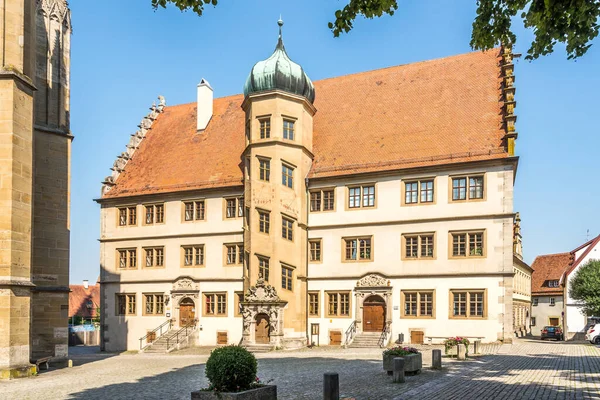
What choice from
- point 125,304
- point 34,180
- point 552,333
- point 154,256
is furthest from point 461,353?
point 125,304

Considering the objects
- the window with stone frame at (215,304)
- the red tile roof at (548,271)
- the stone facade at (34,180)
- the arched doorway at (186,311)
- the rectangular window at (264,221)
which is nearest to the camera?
the stone facade at (34,180)

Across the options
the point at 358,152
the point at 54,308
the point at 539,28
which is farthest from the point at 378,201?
the point at 539,28

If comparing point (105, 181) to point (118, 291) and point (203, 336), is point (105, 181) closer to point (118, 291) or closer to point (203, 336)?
point (118, 291)

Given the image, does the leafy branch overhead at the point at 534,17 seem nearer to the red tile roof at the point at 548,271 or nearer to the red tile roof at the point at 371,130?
the red tile roof at the point at 371,130

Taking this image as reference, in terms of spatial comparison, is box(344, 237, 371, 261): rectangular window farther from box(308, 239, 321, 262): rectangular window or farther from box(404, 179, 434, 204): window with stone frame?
box(404, 179, 434, 204): window with stone frame

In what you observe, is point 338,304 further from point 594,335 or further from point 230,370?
point 230,370

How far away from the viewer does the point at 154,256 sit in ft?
126

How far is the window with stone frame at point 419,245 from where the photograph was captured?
32094mm

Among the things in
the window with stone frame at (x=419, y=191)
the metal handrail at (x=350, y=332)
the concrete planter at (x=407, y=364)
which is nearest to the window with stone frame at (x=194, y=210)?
the metal handrail at (x=350, y=332)

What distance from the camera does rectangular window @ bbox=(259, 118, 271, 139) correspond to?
112 feet

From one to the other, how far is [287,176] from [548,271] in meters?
39.6

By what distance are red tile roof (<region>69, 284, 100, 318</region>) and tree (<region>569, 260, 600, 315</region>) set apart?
49.8 metres

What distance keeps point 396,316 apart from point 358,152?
30.3ft

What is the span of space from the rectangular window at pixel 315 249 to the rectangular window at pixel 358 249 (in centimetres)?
165
